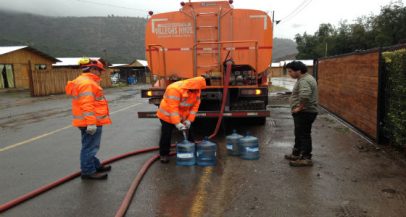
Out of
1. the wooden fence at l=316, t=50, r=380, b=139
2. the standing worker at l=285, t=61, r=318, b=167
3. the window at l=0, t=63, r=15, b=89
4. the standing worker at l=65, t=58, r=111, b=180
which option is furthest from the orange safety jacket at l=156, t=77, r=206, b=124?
the window at l=0, t=63, r=15, b=89

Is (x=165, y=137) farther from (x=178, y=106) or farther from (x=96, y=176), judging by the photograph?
(x=96, y=176)

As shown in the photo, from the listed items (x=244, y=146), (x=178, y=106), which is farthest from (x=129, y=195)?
(x=244, y=146)

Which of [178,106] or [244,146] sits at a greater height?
[178,106]

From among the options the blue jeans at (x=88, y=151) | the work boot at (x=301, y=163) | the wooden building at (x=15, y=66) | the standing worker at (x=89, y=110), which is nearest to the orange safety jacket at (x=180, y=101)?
the standing worker at (x=89, y=110)

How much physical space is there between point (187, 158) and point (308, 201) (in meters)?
2.14

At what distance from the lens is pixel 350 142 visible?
743cm

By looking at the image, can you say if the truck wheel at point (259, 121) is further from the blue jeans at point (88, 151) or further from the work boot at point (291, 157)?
the blue jeans at point (88, 151)

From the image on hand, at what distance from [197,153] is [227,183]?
3.31ft

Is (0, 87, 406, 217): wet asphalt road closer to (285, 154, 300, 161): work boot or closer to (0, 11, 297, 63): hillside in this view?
(285, 154, 300, 161): work boot

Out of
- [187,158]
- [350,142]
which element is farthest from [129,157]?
[350,142]

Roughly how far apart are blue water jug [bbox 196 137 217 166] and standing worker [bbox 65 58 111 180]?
1.47m

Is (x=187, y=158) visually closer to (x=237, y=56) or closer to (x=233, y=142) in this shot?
(x=233, y=142)

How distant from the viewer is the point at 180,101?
5793 mm

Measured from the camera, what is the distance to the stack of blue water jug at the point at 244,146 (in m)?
6.12
